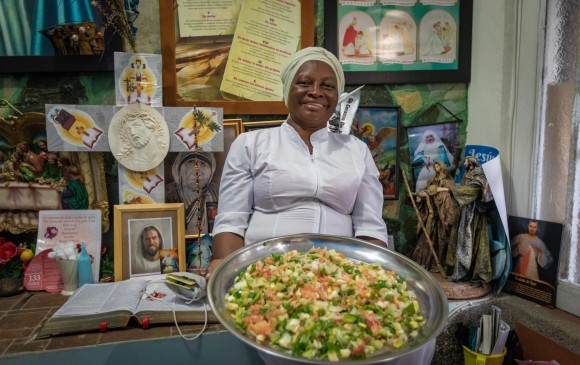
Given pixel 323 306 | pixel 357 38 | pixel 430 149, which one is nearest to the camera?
pixel 323 306

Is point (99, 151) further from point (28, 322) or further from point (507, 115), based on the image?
point (507, 115)

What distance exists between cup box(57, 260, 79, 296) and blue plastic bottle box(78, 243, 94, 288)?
0.02 metres

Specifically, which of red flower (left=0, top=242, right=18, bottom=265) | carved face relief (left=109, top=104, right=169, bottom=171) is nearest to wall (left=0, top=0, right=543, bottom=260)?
carved face relief (left=109, top=104, right=169, bottom=171)

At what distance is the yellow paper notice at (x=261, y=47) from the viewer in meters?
2.04

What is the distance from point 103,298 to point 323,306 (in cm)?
119

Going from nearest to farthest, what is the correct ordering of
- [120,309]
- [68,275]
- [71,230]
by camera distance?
[120,309]
[68,275]
[71,230]

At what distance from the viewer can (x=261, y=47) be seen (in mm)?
2064

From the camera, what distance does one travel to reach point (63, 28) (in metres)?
1.79

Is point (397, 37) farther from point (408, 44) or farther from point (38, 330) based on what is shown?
point (38, 330)

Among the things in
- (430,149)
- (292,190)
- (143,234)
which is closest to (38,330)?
(143,234)

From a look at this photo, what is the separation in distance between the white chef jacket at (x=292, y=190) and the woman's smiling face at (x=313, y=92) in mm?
95

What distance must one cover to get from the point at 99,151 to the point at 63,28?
62 cm

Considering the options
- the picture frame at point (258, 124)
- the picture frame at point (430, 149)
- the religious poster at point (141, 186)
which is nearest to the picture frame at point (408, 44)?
the picture frame at point (430, 149)

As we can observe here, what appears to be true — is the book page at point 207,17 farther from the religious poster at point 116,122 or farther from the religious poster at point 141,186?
the religious poster at point 141,186
